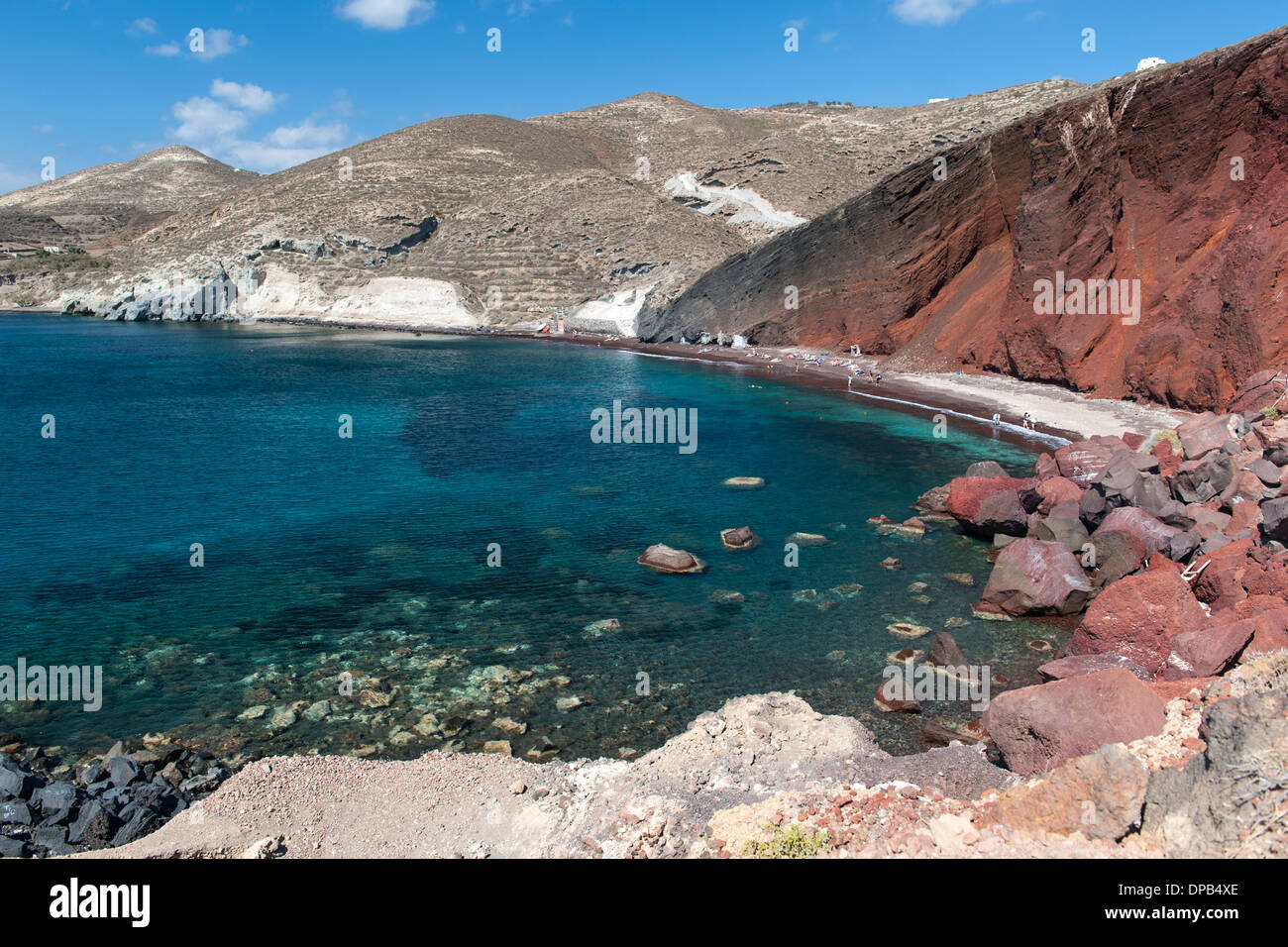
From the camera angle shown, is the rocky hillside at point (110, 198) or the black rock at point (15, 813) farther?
the rocky hillside at point (110, 198)

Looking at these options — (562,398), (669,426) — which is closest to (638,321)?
(562,398)

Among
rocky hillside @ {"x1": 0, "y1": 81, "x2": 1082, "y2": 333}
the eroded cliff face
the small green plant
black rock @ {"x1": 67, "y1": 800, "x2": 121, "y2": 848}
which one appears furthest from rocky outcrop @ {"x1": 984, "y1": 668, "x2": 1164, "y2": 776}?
rocky hillside @ {"x1": 0, "y1": 81, "x2": 1082, "y2": 333}

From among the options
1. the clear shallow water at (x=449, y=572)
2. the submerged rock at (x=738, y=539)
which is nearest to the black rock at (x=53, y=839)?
the clear shallow water at (x=449, y=572)

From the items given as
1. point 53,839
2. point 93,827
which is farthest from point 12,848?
point 93,827

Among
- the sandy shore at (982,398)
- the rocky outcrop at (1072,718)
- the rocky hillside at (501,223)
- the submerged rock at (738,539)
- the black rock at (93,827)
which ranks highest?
the rocky hillside at (501,223)

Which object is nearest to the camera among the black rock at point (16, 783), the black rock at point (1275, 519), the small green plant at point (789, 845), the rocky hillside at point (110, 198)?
the small green plant at point (789, 845)

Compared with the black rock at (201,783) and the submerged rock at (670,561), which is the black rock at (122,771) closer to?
the black rock at (201,783)

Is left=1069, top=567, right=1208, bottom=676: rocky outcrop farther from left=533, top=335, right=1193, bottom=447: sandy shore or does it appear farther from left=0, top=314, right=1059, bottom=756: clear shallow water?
left=533, top=335, right=1193, bottom=447: sandy shore
